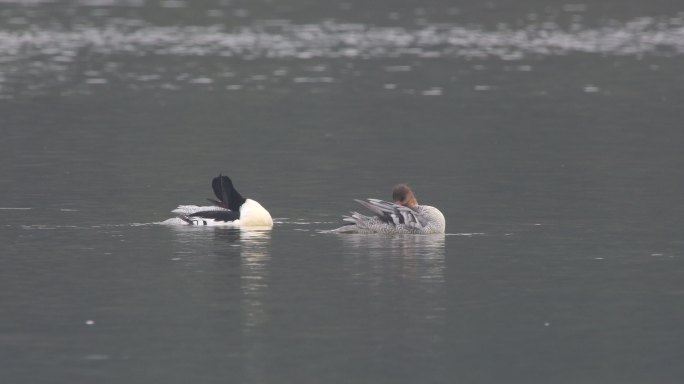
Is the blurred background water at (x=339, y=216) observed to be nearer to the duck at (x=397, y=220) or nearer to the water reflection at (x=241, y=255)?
the water reflection at (x=241, y=255)

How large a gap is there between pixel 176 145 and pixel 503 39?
1220 inches

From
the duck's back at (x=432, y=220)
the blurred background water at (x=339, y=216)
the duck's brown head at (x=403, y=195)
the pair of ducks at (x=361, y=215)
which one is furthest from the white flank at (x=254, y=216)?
the duck's back at (x=432, y=220)

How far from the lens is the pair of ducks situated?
67.3 feet

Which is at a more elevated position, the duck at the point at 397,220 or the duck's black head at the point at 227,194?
the duck's black head at the point at 227,194

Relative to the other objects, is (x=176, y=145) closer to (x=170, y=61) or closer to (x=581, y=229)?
(x=581, y=229)

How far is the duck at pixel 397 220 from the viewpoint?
67.3 ft

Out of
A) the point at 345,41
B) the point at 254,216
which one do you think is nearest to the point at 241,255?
the point at 254,216

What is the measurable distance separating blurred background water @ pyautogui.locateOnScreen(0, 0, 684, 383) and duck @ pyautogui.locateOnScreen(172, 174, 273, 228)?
0.28 m

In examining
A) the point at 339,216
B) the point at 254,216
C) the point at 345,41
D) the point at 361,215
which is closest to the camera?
the point at 361,215

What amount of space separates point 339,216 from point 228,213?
1595mm

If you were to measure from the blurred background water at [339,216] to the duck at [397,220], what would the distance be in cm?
26

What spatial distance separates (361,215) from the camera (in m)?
20.7

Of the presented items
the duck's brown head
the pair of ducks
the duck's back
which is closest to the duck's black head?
the pair of ducks

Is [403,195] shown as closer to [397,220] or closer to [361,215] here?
[397,220]
